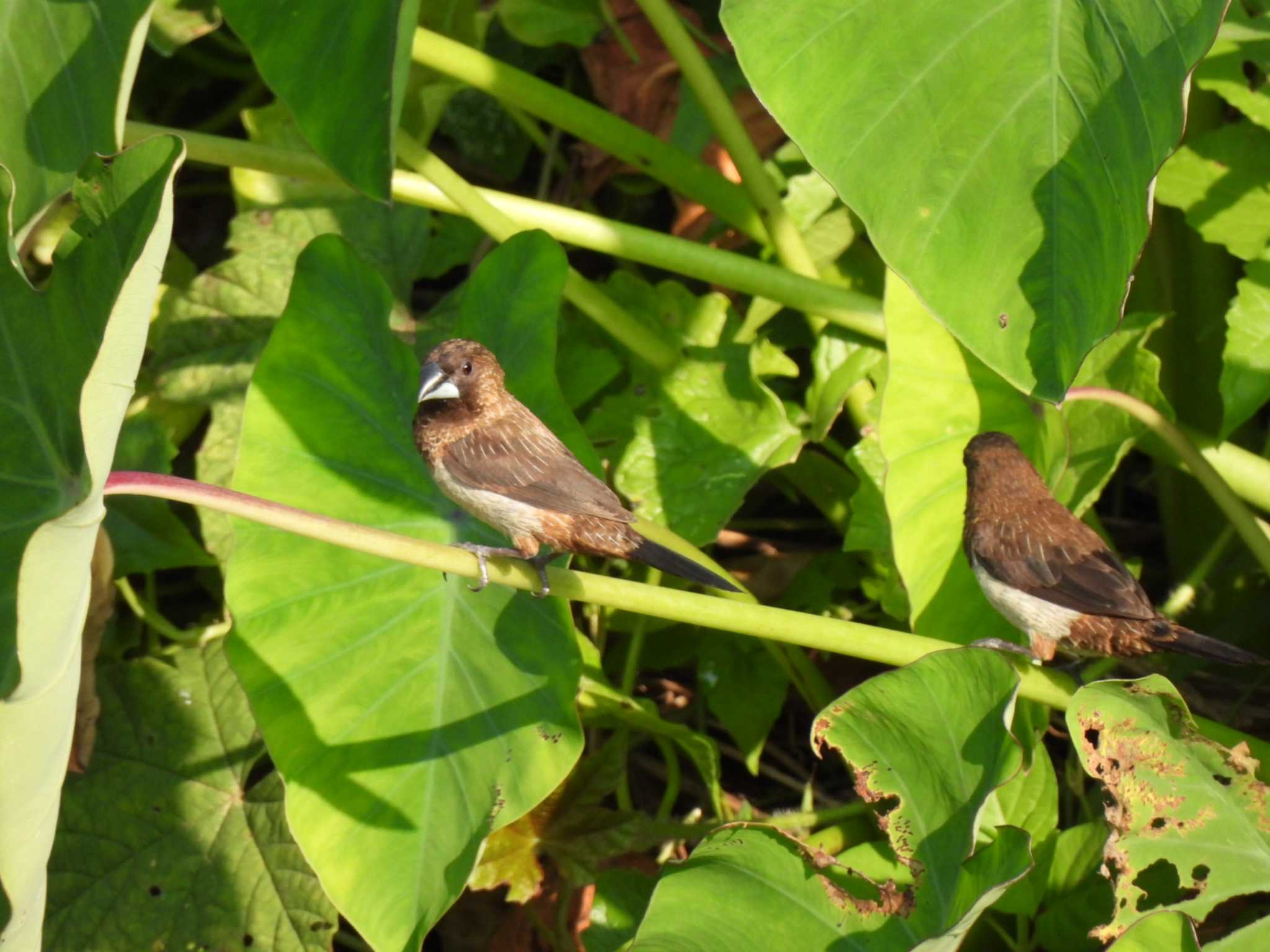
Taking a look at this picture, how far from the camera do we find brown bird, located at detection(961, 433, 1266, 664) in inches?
80.8

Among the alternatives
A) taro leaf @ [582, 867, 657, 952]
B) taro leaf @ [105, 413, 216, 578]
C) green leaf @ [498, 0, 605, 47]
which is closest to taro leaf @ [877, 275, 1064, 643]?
taro leaf @ [582, 867, 657, 952]

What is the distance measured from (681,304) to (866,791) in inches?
55.1

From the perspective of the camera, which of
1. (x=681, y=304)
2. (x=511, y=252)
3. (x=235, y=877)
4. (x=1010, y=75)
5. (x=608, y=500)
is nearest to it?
Answer: (x=1010, y=75)

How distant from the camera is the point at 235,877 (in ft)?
8.48

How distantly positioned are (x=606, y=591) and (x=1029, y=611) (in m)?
0.81

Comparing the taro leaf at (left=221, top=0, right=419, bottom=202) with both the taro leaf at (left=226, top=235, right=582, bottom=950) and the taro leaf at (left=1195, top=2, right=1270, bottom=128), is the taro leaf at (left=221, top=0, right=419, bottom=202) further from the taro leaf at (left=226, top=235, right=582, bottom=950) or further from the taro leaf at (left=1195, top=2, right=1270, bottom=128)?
the taro leaf at (left=1195, top=2, right=1270, bottom=128)

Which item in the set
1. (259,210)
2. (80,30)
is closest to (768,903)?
(80,30)

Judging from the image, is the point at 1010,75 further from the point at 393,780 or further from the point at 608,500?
the point at 393,780

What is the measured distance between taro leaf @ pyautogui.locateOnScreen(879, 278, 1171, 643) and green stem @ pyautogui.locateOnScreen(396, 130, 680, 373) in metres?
0.60

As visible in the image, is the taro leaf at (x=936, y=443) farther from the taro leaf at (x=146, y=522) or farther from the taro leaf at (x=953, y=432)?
→ the taro leaf at (x=146, y=522)

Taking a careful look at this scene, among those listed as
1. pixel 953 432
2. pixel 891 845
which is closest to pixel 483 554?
pixel 891 845

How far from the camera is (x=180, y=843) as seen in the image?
103 inches

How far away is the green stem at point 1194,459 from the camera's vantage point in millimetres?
2146

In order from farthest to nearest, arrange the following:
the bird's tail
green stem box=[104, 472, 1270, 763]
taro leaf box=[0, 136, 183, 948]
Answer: the bird's tail → green stem box=[104, 472, 1270, 763] → taro leaf box=[0, 136, 183, 948]
